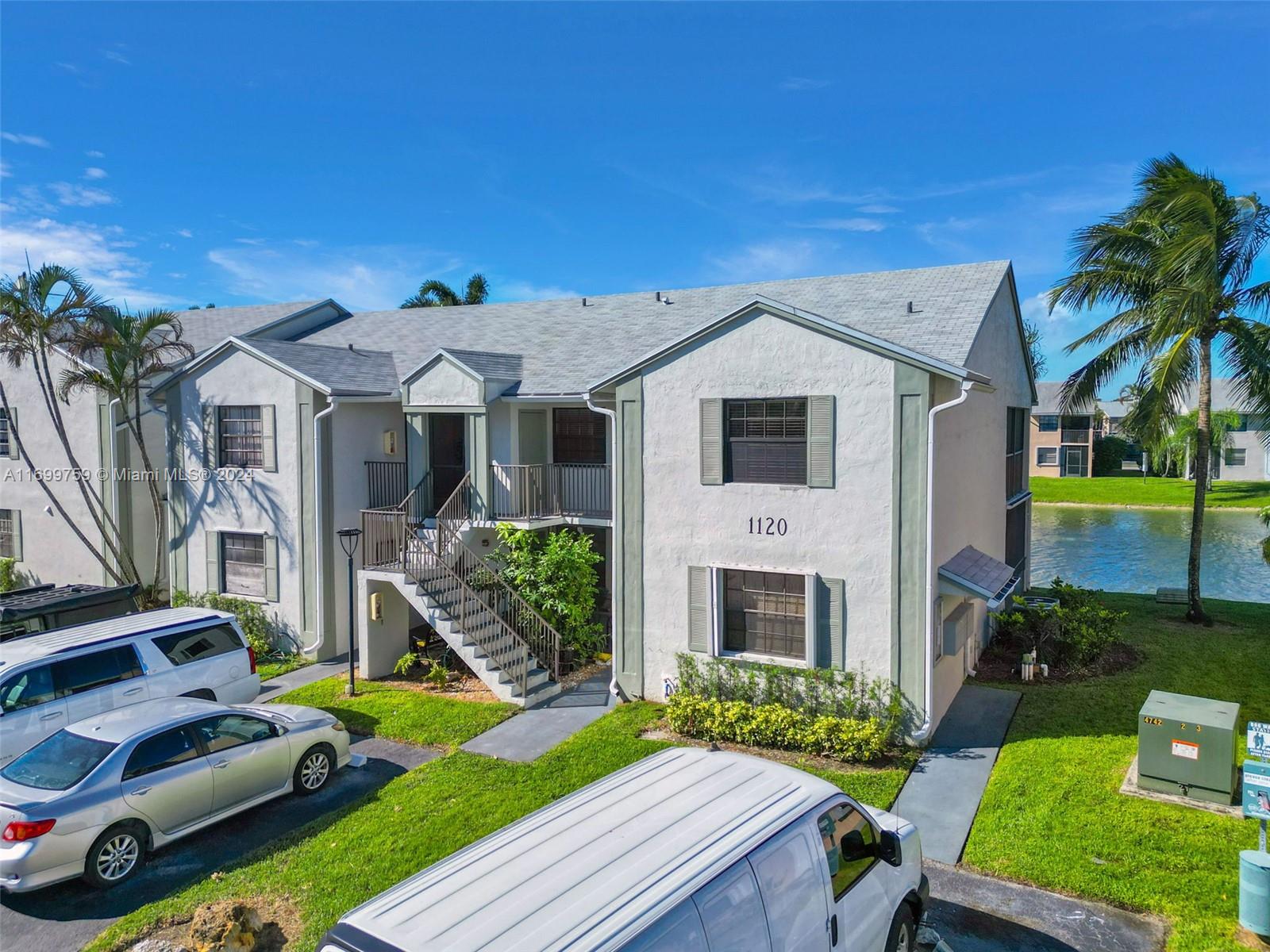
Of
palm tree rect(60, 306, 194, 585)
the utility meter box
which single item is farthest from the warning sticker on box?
palm tree rect(60, 306, 194, 585)

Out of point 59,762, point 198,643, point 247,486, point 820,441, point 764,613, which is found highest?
point 820,441

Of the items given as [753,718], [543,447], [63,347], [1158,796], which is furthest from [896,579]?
[63,347]

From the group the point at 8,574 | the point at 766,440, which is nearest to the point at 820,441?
the point at 766,440

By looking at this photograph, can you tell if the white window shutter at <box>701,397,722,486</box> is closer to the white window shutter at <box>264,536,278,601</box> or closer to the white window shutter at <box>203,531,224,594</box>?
the white window shutter at <box>264,536,278,601</box>

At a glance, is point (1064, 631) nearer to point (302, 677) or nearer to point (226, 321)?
point (302, 677)

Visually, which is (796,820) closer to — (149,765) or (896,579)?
(896,579)

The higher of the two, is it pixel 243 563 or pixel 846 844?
pixel 243 563
